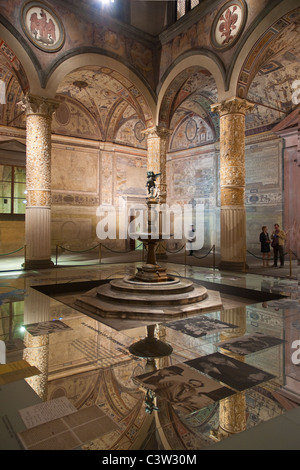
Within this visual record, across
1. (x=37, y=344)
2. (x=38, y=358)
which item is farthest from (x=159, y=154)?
(x=38, y=358)

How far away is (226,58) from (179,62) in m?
2.26

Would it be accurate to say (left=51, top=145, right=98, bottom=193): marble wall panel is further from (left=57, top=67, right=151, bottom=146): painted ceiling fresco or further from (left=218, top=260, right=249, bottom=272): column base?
(left=218, top=260, right=249, bottom=272): column base

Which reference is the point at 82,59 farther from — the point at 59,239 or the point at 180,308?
the point at 180,308

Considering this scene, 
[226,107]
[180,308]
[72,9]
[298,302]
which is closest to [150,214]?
[180,308]

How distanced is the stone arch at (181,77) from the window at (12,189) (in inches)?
256

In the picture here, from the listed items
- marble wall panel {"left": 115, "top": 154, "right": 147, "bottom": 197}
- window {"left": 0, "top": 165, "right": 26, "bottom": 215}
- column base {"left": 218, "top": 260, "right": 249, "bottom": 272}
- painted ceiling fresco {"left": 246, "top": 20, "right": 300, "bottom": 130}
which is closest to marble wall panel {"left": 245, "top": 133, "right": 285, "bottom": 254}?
painted ceiling fresco {"left": 246, "top": 20, "right": 300, "bottom": 130}

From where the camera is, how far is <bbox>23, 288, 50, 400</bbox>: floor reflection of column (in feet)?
8.76

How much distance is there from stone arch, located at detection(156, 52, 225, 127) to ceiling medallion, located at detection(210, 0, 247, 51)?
52 centimetres

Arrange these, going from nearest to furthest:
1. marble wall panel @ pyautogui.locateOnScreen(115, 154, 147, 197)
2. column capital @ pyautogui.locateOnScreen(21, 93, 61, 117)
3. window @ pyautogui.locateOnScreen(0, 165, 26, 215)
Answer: column capital @ pyautogui.locateOnScreen(21, 93, 61, 117)
window @ pyautogui.locateOnScreen(0, 165, 26, 215)
marble wall panel @ pyautogui.locateOnScreen(115, 154, 147, 197)

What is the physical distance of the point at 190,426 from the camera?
2.08 m

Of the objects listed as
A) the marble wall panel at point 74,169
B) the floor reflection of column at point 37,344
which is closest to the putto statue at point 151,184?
the floor reflection of column at point 37,344

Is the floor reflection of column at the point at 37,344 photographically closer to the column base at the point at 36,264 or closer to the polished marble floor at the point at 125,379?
the polished marble floor at the point at 125,379

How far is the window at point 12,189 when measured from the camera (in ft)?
44.3

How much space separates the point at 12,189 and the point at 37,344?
11.5 meters
